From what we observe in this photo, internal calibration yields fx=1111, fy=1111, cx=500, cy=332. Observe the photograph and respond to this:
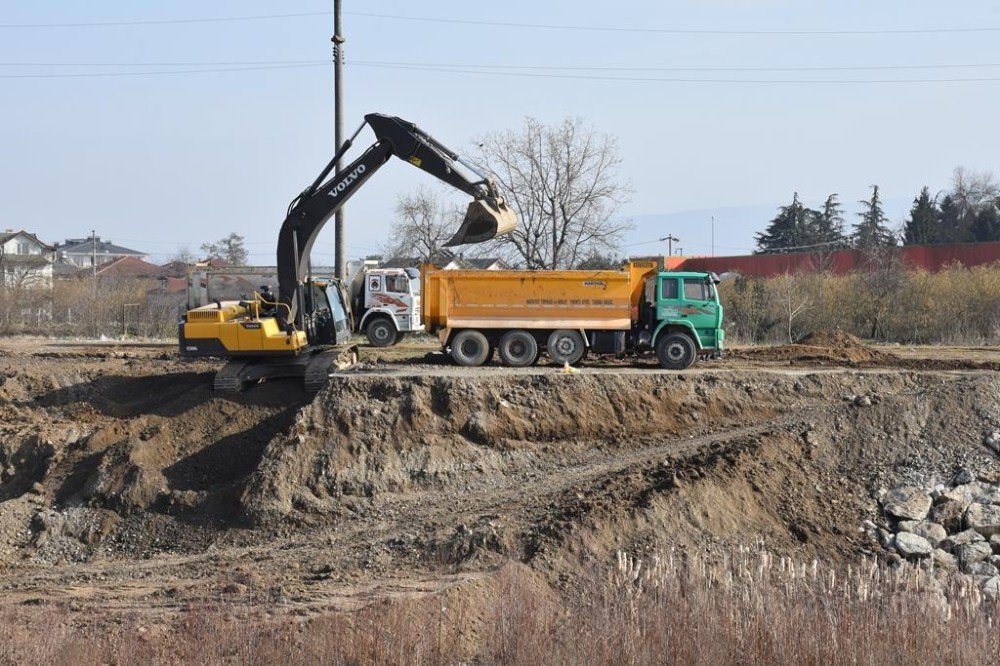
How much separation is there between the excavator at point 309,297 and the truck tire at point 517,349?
221 centimetres

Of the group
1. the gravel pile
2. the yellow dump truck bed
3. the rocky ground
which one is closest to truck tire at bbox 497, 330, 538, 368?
the yellow dump truck bed

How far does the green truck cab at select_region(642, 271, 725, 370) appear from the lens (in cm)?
2047

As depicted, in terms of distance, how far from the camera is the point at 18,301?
3997cm

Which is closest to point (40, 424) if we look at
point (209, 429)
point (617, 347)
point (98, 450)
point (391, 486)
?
point (98, 450)

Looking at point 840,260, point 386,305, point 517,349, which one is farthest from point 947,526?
point 840,260

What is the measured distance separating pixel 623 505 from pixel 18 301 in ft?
105

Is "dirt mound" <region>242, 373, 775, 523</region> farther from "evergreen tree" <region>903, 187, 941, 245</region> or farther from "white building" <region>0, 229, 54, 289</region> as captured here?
"evergreen tree" <region>903, 187, 941, 245</region>

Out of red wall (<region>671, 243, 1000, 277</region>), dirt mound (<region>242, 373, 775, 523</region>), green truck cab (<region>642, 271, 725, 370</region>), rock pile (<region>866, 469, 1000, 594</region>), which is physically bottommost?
rock pile (<region>866, 469, 1000, 594</region>)

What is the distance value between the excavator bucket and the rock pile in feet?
25.0

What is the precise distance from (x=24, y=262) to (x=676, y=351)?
164 ft

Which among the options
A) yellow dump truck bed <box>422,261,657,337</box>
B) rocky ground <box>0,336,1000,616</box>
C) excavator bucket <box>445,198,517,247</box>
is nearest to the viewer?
rocky ground <box>0,336,1000,616</box>

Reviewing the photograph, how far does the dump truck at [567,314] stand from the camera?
67.2ft

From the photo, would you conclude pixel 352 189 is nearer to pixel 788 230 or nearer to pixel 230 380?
pixel 230 380

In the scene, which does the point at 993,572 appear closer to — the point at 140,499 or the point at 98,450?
the point at 140,499
